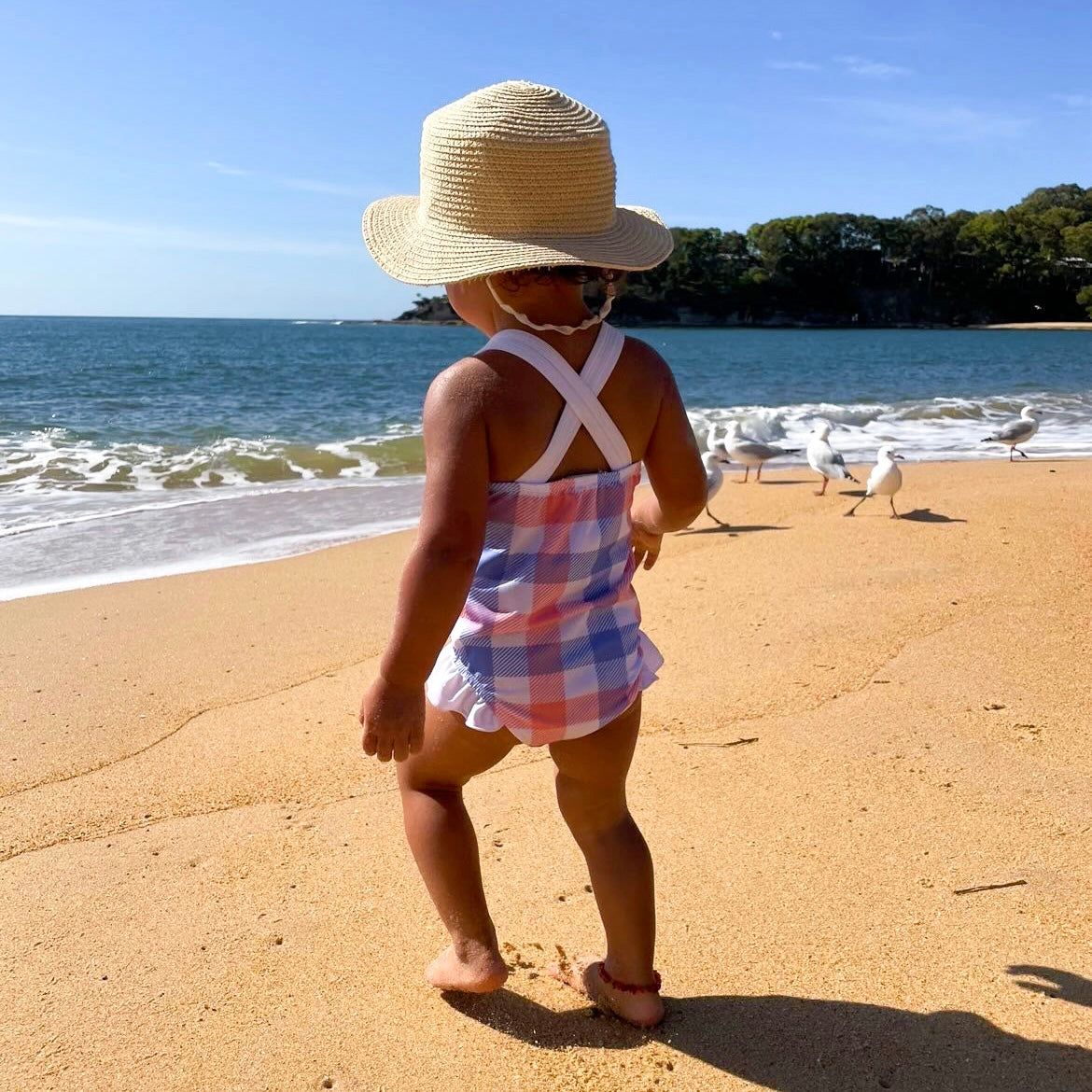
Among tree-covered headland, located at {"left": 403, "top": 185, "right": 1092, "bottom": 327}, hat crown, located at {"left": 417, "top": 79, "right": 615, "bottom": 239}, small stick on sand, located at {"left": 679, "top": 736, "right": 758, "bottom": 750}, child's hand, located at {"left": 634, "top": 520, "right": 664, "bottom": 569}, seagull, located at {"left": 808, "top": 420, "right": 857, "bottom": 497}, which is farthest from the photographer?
tree-covered headland, located at {"left": 403, "top": 185, "right": 1092, "bottom": 327}

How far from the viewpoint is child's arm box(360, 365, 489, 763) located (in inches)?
74.0

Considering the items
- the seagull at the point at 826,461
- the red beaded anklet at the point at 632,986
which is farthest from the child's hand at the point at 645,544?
the seagull at the point at 826,461

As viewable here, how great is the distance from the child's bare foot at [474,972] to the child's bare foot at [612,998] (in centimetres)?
18

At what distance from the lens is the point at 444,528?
188cm

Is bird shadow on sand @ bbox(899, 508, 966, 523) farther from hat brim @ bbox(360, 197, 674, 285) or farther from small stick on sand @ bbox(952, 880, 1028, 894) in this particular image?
hat brim @ bbox(360, 197, 674, 285)

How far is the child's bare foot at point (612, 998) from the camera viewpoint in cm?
219

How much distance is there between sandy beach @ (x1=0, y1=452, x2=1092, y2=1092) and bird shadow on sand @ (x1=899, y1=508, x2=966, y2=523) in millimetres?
2455

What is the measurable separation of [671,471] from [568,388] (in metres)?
0.36

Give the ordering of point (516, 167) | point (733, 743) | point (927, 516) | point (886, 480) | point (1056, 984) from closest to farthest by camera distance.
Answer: point (516, 167) → point (1056, 984) → point (733, 743) → point (927, 516) → point (886, 480)

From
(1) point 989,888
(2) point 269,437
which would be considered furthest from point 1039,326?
(1) point 989,888

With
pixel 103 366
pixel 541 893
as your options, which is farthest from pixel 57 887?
pixel 103 366

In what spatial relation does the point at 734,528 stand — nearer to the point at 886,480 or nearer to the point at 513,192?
the point at 886,480

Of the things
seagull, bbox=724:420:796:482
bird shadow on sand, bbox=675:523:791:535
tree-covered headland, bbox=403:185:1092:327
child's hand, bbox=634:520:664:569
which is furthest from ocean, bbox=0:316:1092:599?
tree-covered headland, bbox=403:185:1092:327

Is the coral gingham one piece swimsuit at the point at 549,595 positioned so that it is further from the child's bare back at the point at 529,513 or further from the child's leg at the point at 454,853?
the child's leg at the point at 454,853
